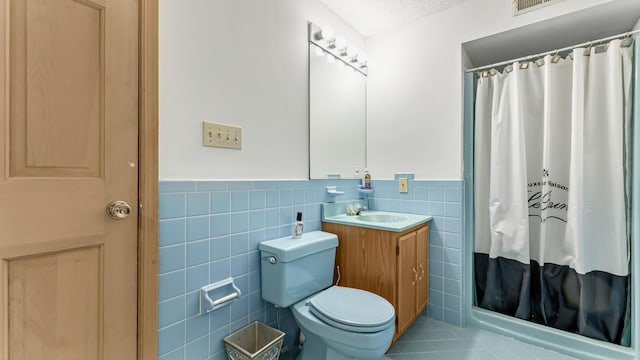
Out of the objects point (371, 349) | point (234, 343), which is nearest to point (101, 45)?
point (234, 343)

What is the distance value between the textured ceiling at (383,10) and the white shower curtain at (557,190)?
2.14ft

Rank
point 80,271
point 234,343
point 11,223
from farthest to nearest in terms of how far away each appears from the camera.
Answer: point 234,343 → point 80,271 → point 11,223

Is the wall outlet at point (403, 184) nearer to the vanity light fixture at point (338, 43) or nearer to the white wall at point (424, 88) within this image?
the white wall at point (424, 88)

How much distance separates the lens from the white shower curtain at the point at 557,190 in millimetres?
1530

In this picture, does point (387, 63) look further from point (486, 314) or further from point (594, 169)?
point (486, 314)

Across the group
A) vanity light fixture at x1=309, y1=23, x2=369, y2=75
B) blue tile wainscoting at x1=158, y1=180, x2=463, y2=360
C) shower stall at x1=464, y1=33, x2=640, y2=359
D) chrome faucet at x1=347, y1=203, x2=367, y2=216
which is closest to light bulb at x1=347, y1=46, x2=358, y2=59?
vanity light fixture at x1=309, y1=23, x2=369, y2=75

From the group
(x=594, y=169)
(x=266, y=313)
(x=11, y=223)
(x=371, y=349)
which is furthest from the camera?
(x=594, y=169)

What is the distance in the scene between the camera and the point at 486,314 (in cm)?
189

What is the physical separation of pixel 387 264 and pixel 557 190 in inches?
49.0

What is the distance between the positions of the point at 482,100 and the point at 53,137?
2382 mm

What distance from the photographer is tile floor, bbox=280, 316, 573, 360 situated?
1553 mm

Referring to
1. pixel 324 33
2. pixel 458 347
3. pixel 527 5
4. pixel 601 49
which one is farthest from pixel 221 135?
pixel 601 49

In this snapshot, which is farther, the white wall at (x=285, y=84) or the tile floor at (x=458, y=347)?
the tile floor at (x=458, y=347)

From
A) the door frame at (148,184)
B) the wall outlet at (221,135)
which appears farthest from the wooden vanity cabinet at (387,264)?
the door frame at (148,184)
